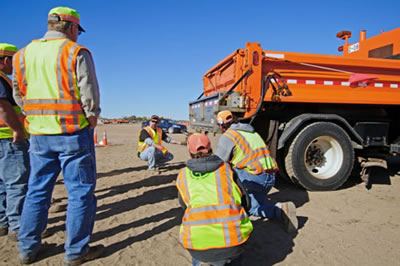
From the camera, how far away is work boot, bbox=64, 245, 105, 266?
2000 mm

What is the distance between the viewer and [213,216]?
167 centimetres

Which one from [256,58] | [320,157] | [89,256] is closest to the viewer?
[89,256]

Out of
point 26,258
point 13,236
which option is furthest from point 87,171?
point 13,236

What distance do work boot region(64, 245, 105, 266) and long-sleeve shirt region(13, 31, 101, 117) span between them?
1183 mm

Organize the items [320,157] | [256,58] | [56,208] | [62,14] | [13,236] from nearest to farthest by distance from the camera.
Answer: [62,14] < [13,236] < [56,208] < [256,58] < [320,157]

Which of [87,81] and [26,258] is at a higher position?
[87,81]

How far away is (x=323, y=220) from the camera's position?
3.01m

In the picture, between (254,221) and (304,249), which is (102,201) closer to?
(254,221)

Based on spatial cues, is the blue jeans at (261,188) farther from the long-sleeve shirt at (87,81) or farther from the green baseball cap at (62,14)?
the green baseball cap at (62,14)

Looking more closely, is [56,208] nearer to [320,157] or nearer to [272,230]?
[272,230]

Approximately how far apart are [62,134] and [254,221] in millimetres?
2325

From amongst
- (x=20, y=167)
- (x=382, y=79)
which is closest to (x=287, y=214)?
(x=20, y=167)

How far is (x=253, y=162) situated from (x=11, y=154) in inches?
99.6

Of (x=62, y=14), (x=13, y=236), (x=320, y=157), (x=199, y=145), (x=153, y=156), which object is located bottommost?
(x=13, y=236)
